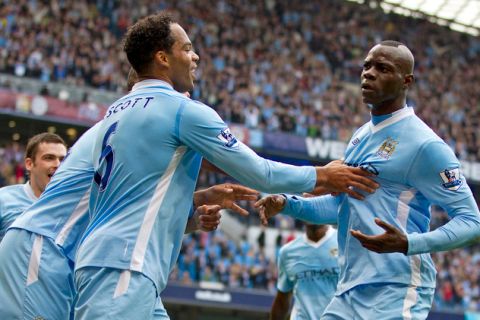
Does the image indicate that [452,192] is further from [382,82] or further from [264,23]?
[264,23]

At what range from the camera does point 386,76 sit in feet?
18.8

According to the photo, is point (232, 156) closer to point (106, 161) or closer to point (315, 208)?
point (106, 161)

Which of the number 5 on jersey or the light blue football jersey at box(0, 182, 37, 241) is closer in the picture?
the number 5 on jersey

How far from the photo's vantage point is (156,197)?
14.9 feet

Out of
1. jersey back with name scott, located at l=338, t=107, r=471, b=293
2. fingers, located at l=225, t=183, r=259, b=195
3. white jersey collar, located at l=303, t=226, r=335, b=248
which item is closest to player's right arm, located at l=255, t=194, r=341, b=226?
jersey back with name scott, located at l=338, t=107, r=471, b=293

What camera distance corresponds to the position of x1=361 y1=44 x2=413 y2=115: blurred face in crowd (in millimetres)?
5723

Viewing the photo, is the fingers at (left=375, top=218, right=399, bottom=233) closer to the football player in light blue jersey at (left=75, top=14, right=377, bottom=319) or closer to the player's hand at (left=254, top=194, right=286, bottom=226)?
the football player in light blue jersey at (left=75, top=14, right=377, bottom=319)

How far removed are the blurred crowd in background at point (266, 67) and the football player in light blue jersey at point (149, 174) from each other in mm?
17825

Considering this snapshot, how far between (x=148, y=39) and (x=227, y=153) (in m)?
0.80

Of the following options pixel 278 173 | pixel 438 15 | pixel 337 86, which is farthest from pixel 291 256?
pixel 438 15

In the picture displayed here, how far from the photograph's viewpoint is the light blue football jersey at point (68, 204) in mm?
5668

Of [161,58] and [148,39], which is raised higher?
[148,39]

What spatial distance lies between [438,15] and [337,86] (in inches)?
446

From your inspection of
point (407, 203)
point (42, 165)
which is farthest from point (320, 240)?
point (407, 203)
